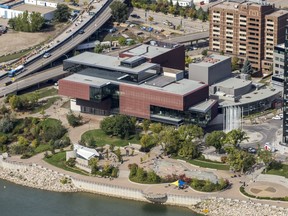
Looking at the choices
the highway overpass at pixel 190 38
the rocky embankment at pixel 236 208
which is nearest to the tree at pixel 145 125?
the rocky embankment at pixel 236 208

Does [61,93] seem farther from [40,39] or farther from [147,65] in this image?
[40,39]

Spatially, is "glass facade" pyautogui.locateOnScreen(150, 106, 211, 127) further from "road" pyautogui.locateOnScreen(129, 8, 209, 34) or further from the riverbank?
"road" pyautogui.locateOnScreen(129, 8, 209, 34)

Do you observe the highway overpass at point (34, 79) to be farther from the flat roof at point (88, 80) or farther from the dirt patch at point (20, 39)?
the dirt patch at point (20, 39)

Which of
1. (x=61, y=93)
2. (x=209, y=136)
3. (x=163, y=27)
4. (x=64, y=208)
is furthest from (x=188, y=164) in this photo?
(x=163, y=27)

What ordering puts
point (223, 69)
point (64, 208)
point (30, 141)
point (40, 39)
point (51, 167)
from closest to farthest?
point (64, 208)
point (51, 167)
point (30, 141)
point (223, 69)
point (40, 39)

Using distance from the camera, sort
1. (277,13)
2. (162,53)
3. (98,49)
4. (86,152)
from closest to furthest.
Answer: (86,152)
(162,53)
(277,13)
(98,49)

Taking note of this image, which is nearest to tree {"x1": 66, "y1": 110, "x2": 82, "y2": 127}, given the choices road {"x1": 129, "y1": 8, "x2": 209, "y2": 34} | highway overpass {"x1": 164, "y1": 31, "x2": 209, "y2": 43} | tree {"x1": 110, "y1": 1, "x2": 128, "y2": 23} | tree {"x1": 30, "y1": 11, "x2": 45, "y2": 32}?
highway overpass {"x1": 164, "y1": 31, "x2": 209, "y2": 43}

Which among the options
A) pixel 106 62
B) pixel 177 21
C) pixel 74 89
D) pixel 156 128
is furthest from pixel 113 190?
pixel 177 21

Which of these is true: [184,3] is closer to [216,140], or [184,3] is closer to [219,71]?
[219,71]
